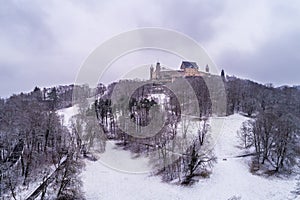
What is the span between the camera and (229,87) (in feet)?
197

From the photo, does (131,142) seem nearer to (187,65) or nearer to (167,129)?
(167,129)

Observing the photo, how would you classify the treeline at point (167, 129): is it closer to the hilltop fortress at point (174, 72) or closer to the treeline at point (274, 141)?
the treeline at point (274, 141)

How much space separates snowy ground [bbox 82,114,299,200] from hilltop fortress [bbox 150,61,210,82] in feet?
159

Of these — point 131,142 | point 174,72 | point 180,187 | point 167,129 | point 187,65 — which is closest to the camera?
point 180,187

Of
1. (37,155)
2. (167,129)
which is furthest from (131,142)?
(37,155)

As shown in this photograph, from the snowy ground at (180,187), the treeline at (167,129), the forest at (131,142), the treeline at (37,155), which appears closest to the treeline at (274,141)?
the forest at (131,142)

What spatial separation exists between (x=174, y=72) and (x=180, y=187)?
59803 mm

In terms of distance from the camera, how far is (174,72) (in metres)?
83.2

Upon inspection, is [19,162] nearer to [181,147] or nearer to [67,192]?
[67,192]

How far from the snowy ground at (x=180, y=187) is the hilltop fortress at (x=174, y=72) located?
4856 cm

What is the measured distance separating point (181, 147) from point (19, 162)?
16061 millimetres

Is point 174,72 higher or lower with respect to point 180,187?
higher

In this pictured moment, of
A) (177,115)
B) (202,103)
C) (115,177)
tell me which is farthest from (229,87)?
(115,177)

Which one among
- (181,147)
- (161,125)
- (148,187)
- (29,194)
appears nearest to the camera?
(29,194)
